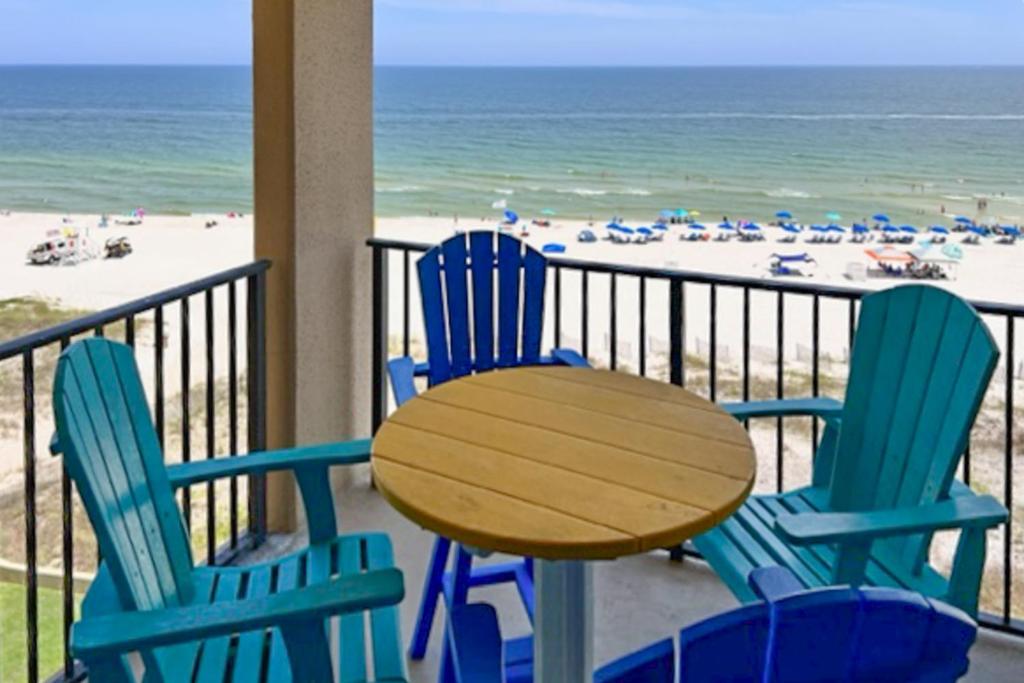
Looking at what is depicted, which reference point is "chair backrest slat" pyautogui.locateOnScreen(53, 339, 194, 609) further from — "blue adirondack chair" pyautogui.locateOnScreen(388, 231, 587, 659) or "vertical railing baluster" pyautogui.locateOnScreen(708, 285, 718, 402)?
"vertical railing baluster" pyautogui.locateOnScreen(708, 285, 718, 402)

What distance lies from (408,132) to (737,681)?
22267 millimetres

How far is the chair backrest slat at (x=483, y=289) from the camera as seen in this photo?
10.2 feet

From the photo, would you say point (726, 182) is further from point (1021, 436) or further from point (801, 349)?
point (1021, 436)

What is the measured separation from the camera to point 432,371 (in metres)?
2.99

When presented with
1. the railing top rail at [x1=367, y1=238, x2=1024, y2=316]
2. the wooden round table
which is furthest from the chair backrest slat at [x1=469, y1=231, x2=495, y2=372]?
the wooden round table

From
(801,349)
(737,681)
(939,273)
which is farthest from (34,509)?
(939,273)

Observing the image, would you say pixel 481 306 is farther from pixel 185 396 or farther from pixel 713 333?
pixel 185 396

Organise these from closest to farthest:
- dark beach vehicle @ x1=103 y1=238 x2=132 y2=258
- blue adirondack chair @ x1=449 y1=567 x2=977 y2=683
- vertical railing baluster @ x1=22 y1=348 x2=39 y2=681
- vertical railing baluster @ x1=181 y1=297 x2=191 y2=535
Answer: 1. blue adirondack chair @ x1=449 y1=567 x2=977 y2=683
2. vertical railing baluster @ x1=22 y1=348 x2=39 y2=681
3. vertical railing baluster @ x1=181 y1=297 x2=191 y2=535
4. dark beach vehicle @ x1=103 y1=238 x2=132 y2=258

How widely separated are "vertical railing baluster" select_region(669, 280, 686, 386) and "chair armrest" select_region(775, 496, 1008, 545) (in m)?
1.27

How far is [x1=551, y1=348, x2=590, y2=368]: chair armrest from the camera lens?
288 cm

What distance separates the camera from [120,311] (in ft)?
7.72

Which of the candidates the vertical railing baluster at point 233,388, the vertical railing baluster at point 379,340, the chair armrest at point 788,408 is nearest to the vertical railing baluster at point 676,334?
the chair armrest at point 788,408

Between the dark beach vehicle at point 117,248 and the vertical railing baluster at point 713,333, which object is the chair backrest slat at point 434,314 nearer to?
the vertical railing baluster at point 713,333

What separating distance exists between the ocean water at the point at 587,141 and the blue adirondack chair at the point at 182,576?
44.5 ft
